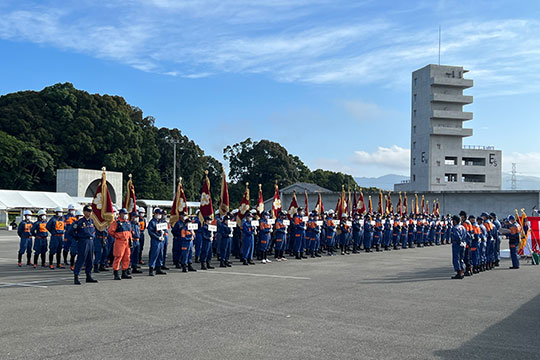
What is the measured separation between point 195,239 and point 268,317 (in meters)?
8.51

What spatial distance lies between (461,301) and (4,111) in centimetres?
5639

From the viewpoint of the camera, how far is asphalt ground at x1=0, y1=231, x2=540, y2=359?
21.4 ft

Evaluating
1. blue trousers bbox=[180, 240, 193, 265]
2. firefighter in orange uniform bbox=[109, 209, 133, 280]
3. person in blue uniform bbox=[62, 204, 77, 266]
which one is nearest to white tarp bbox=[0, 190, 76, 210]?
person in blue uniform bbox=[62, 204, 77, 266]

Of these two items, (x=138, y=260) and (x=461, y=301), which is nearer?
(x=461, y=301)

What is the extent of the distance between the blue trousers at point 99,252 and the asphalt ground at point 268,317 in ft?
2.66

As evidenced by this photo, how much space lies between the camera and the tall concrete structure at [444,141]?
2968 inches

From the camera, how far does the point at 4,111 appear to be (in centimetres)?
5522

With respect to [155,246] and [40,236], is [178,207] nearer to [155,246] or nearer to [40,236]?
[155,246]

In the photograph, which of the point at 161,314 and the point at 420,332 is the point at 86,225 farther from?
the point at 420,332

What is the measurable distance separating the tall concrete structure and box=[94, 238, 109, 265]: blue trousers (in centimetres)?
6593

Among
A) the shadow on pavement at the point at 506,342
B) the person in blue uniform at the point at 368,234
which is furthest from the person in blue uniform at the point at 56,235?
the person in blue uniform at the point at 368,234

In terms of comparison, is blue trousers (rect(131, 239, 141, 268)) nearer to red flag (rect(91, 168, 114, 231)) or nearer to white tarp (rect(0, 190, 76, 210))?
red flag (rect(91, 168, 114, 231))

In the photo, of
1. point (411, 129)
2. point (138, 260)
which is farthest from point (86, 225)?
point (411, 129)

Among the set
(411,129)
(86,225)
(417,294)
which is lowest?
(417,294)
